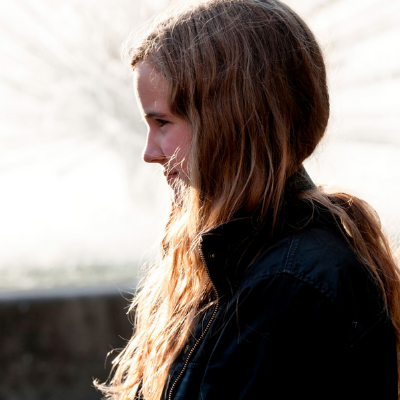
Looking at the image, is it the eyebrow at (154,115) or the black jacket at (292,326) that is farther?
the eyebrow at (154,115)

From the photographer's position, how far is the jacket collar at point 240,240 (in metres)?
1.22

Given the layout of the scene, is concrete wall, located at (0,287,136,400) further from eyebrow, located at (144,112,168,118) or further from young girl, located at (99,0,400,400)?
eyebrow, located at (144,112,168,118)

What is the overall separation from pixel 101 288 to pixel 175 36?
2.29 meters

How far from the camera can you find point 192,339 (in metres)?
1.27

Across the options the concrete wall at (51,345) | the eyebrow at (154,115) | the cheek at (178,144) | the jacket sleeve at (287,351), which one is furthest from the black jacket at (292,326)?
the concrete wall at (51,345)

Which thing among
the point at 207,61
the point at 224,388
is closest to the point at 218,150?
the point at 207,61

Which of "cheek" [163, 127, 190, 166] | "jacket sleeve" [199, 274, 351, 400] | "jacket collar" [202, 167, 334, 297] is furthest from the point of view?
"cheek" [163, 127, 190, 166]

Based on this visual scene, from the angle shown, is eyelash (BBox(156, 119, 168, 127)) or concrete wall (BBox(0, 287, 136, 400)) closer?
eyelash (BBox(156, 119, 168, 127))

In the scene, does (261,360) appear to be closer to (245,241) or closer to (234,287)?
(234,287)

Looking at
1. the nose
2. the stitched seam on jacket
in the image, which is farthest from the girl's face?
the stitched seam on jacket

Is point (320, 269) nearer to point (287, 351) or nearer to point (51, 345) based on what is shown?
point (287, 351)

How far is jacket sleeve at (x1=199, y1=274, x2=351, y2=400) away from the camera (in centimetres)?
101

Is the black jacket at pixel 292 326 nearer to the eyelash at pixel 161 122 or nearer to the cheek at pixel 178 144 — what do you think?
the cheek at pixel 178 144

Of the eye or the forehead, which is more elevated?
the forehead
